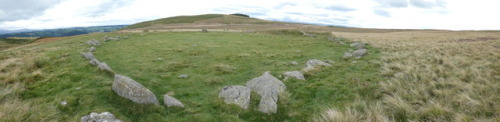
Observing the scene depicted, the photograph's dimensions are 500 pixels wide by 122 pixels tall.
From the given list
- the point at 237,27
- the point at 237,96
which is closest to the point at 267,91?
the point at 237,96

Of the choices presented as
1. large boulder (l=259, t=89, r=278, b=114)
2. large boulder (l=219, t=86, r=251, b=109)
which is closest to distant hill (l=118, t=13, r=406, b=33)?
large boulder (l=219, t=86, r=251, b=109)

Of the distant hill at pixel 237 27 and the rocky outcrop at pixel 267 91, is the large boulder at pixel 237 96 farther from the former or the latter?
the distant hill at pixel 237 27

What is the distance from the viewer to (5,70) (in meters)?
11.9

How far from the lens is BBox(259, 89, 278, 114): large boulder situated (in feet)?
26.6

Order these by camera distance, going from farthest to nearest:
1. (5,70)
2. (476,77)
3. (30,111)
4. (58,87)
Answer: (5,70) → (476,77) → (58,87) → (30,111)

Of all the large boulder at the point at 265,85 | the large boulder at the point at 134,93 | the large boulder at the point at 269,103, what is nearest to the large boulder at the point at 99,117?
the large boulder at the point at 134,93

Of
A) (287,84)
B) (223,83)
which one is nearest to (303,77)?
(287,84)

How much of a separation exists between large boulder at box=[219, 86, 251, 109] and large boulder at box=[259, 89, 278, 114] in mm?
618

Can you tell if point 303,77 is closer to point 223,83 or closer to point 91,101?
point 223,83

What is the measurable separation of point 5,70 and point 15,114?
953 centimetres

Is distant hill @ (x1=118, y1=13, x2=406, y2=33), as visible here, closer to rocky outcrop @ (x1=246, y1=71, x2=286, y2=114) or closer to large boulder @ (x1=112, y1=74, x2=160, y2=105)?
rocky outcrop @ (x1=246, y1=71, x2=286, y2=114)

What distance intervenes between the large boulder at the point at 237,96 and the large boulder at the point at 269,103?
0.62m

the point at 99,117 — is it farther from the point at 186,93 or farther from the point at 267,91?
the point at 267,91

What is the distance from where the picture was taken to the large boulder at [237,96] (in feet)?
28.3
